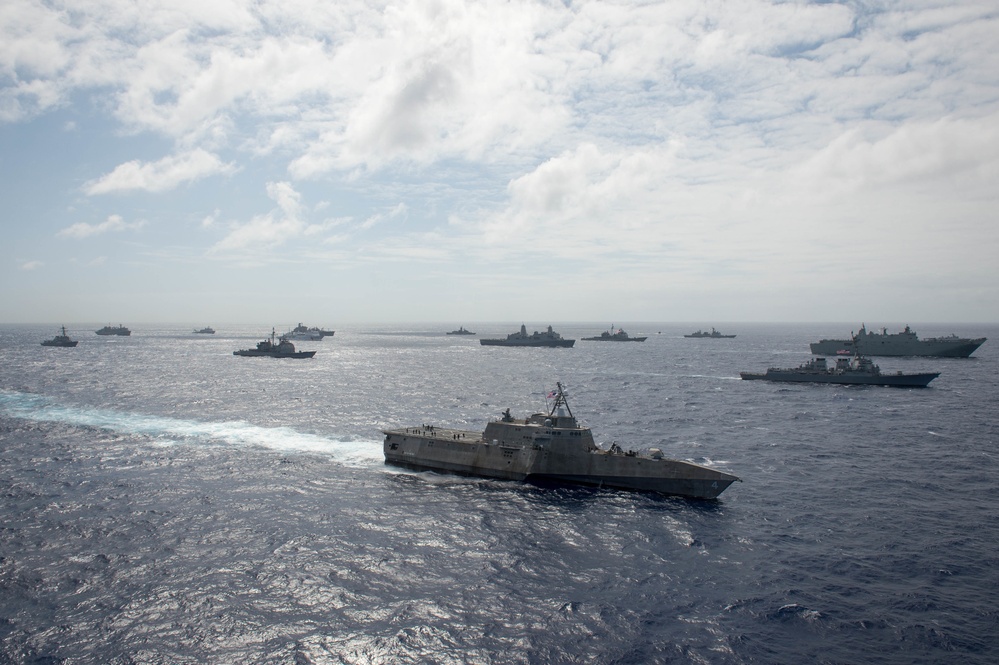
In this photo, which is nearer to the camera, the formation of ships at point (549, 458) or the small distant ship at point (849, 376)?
the formation of ships at point (549, 458)

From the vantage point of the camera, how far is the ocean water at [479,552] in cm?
3253

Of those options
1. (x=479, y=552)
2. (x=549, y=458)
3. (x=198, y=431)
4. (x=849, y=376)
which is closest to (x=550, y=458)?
(x=549, y=458)

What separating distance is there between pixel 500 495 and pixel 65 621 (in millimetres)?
34925

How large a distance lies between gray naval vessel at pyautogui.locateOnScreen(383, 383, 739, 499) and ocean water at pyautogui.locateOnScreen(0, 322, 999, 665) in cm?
202

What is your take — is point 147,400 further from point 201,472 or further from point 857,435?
point 857,435

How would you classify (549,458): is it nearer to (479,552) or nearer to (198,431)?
(479,552)

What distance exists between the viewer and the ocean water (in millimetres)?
32531

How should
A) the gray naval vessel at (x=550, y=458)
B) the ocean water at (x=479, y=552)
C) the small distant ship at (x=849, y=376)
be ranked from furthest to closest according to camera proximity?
the small distant ship at (x=849, y=376), the gray naval vessel at (x=550, y=458), the ocean water at (x=479, y=552)

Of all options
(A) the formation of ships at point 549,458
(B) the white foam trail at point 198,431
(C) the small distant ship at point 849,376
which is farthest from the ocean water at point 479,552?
(C) the small distant ship at point 849,376

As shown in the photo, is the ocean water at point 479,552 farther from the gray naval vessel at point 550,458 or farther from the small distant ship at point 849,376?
the small distant ship at point 849,376

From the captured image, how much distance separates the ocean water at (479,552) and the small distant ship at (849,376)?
173 ft

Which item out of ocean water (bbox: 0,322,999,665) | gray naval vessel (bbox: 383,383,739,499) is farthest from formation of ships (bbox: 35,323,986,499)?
ocean water (bbox: 0,322,999,665)

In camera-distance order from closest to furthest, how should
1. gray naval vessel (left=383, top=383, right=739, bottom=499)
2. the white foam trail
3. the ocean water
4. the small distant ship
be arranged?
the ocean water < gray naval vessel (left=383, top=383, right=739, bottom=499) < the white foam trail < the small distant ship

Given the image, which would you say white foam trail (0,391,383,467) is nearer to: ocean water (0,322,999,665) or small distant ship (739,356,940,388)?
ocean water (0,322,999,665)
